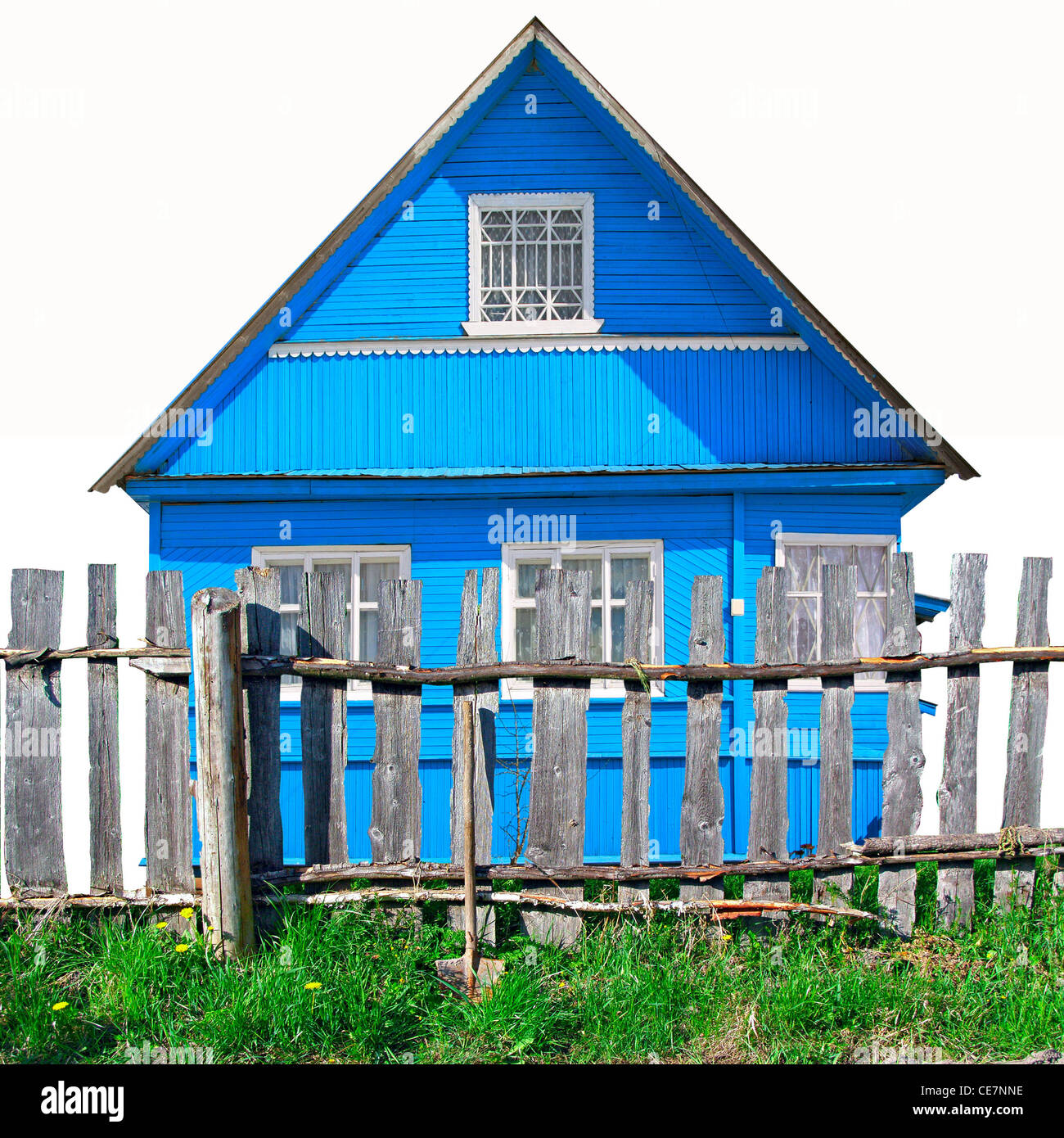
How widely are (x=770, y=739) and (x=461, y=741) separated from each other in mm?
1716

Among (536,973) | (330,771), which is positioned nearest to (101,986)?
(330,771)

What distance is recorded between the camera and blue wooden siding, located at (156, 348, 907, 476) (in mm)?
8672

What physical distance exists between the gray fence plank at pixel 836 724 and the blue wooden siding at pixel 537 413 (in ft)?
10.4

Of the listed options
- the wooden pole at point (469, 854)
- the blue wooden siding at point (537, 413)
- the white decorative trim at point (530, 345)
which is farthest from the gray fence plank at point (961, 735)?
the white decorative trim at point (530, 345)

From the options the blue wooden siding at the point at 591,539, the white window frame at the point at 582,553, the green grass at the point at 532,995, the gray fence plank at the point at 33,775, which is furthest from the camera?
the white window frame at the point at 582,553

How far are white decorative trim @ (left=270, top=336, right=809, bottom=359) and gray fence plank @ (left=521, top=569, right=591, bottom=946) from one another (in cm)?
381

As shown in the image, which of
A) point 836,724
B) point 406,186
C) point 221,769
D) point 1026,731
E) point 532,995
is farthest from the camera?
point 406,186

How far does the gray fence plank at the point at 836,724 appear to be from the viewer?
562cm

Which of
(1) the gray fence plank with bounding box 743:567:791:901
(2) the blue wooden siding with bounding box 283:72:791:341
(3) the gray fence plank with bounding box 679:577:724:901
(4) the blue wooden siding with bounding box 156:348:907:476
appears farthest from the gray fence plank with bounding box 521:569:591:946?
(2) the blue wooden siding with bounding box 283:72:791:341

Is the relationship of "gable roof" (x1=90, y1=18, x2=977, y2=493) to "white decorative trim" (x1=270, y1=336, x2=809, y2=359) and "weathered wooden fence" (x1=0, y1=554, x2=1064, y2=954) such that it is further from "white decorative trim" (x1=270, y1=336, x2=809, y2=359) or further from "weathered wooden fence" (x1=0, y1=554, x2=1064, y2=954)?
"weathered wooden fence" (x1=0, y1=554, x2=1064, y2=954)

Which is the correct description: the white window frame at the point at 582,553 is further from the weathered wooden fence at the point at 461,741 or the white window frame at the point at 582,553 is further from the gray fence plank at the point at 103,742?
the gray fence plank at the point at 103,742

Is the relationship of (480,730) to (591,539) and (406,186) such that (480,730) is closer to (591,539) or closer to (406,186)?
(591,539)

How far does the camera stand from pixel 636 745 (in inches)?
218

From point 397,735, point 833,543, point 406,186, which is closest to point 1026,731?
point 833,543
